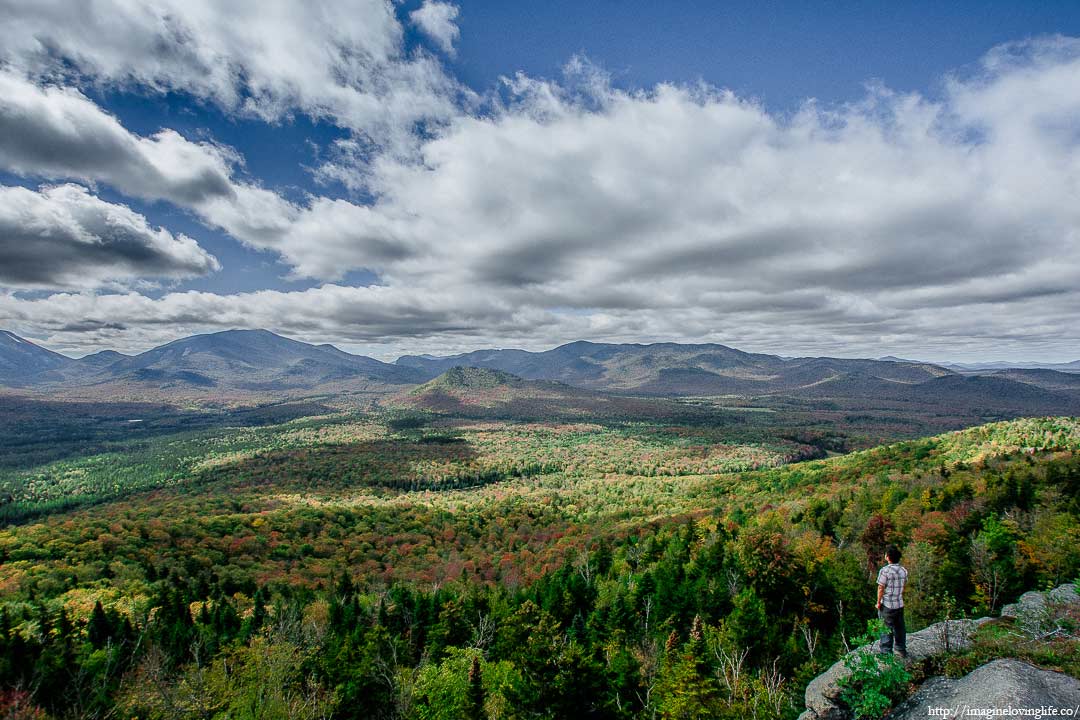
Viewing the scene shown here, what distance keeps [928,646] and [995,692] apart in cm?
515

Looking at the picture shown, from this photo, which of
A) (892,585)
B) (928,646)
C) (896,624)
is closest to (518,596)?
(928,646)

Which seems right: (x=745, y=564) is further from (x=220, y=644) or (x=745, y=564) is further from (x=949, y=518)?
(x=220, y=644)

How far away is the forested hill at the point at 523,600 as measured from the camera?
3169 cm

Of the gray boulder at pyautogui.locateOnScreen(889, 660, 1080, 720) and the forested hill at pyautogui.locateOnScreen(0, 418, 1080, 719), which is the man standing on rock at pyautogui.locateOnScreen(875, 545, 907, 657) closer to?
the gray boulder at pyautogui.locateOnScreen(889, 660, 1080, 720)

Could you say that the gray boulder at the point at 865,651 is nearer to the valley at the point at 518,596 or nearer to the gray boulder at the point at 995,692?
the gray boulder at the point at 995,692

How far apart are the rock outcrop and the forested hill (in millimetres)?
3080

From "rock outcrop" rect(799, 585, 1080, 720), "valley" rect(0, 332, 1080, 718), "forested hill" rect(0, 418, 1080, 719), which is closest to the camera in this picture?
"rock outcrop" rect(799, 585, 1080, 720)

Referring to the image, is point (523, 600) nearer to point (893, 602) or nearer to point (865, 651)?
point (865, 651)

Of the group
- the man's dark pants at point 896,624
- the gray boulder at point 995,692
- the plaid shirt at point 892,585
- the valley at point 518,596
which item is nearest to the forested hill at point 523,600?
the valley at point 518,596

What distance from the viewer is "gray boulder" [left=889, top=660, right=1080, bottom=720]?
10594mm

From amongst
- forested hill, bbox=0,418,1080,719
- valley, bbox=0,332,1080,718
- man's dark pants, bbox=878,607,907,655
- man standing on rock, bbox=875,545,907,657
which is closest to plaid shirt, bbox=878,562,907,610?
man standing on rock, bbox=875,545,907,657

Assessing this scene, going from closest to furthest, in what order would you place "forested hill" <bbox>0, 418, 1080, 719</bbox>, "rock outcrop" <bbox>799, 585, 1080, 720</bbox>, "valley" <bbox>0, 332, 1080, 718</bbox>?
1. "rock outcrop" <bbox>799, 585, 1080, 720</bbox>
2. "forested hill" <bbox>0, 418, 1080, 719</bbox>
3. "valley" <bbox>0, 332, 1080, 718</bbox>

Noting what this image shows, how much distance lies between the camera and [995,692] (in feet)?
36.1

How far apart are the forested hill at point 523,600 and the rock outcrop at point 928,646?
3.08 metres
